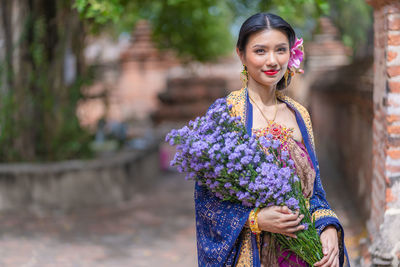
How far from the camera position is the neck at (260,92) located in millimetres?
2346

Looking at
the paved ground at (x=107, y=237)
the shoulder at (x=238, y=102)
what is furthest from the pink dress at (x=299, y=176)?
the paved ground at (x=107, y=237)

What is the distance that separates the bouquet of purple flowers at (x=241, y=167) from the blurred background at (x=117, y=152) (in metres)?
1.60

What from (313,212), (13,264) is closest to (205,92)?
(13,264)

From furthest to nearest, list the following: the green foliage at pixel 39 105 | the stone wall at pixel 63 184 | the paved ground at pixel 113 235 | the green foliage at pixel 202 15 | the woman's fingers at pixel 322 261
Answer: the green foliage at pixel 39 105, the stone wall at pixel 63 184, the green foliage at pixel 202 15, the paved ground at pixel 113 235, the woman's fingers at pixel 322 261

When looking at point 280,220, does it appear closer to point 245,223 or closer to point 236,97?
point 245,223

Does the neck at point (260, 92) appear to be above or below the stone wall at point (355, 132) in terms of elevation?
above

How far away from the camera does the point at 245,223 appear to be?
2125 millimetres

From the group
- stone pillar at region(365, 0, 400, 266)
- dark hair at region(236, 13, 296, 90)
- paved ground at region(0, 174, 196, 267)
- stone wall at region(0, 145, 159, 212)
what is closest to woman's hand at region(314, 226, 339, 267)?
dark hair at region(236, 13, 296, 90)

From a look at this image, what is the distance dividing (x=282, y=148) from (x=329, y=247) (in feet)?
1.51

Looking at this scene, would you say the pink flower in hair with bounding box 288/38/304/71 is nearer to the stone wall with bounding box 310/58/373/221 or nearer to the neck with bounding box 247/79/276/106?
the neck with bounding box 247/79/276/106

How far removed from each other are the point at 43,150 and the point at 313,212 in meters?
6.06

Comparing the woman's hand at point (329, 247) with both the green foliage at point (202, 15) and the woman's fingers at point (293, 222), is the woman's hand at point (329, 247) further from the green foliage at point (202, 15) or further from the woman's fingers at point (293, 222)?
the green foliage at point (202, 15)

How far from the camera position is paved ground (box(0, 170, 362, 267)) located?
5.13m

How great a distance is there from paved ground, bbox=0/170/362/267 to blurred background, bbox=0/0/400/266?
0.01m
